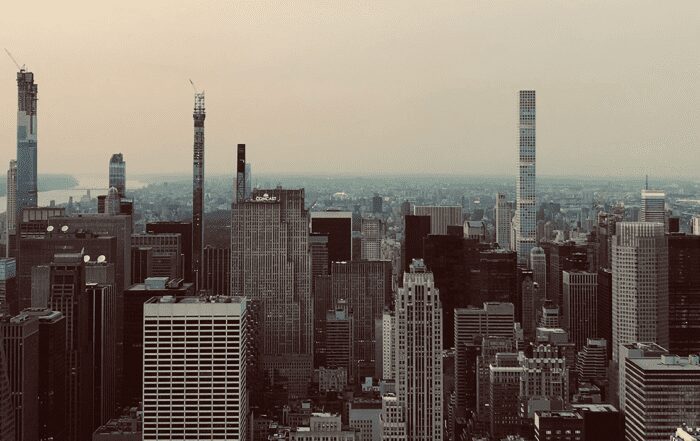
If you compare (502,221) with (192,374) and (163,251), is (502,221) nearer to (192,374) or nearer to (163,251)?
(163,251)

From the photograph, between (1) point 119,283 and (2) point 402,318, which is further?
(1) point 119,283

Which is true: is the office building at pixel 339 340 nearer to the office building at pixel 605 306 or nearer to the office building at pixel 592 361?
the office building at pixel 592 361

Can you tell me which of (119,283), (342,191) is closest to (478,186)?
(342,191)

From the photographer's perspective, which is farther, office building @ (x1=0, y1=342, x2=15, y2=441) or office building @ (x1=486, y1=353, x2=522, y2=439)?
office building @ (x1=486, y1=353, x2=522, y2=439)

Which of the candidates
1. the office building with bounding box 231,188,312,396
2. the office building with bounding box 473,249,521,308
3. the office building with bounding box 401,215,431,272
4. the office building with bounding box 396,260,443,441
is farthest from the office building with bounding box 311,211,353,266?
the office building with bounding box 396,260,443,441

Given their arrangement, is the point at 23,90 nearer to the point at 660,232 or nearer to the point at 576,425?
the point at 576,425

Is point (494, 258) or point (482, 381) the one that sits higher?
point (494, 258)

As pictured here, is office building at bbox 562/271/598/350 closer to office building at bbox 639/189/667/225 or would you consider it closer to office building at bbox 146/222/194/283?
office building at bbox 639/189/667/225
